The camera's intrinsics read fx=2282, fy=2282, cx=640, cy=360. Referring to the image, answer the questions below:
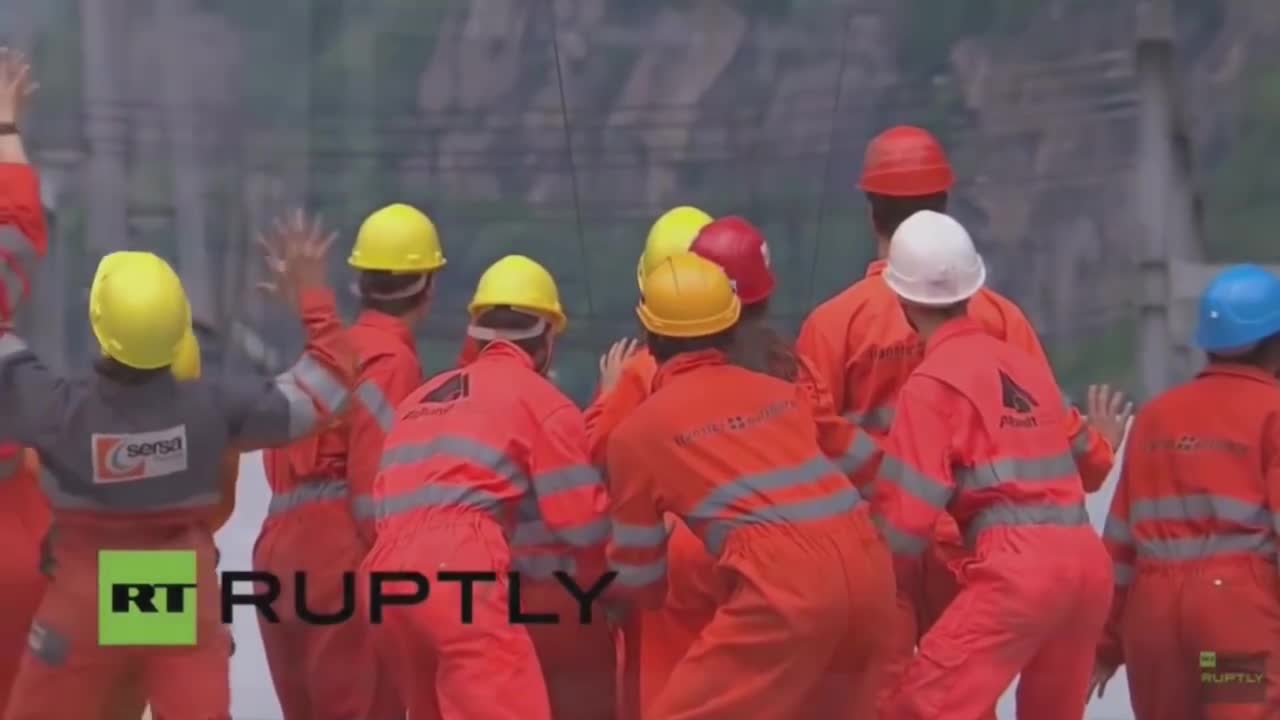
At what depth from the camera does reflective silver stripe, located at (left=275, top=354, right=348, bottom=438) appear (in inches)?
174

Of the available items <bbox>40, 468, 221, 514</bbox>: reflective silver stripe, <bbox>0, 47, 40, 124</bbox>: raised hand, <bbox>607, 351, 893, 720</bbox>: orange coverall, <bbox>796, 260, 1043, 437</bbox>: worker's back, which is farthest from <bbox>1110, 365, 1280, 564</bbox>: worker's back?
<bbox>0, 47, 40, 124</bbox>: raised hand

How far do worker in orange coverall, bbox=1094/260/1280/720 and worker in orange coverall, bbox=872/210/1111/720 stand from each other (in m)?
0.48

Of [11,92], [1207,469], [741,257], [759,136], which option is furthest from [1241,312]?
[11,92]

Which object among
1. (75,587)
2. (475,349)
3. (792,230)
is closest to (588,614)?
(475,349)

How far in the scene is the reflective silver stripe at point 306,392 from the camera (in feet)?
14.5

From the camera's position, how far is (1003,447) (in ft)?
14.3

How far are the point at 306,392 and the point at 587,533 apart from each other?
2.01ft

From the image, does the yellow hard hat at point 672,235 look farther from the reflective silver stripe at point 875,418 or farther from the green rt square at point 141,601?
the green rt square at point 141,601

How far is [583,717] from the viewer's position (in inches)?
192

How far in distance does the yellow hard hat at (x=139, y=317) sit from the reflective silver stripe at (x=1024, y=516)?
5.15 ft

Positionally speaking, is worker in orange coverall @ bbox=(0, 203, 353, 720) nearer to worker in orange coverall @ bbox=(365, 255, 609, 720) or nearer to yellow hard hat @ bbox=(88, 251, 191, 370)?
yellow hard hat @ bbox=(88, 251, 191, 370)

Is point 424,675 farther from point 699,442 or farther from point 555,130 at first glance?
point 555,130

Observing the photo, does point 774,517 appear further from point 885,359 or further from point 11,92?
point 11,92

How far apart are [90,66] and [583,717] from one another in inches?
96.4
